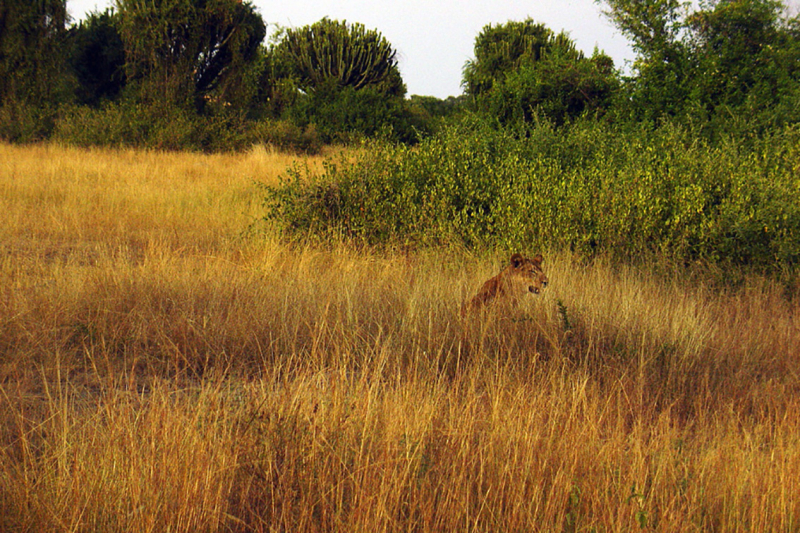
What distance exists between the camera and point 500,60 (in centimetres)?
3088

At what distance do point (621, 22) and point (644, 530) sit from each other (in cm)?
1280

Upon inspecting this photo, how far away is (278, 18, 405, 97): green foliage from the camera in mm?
29406

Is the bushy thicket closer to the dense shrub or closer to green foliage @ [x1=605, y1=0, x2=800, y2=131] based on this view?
green foliage @ [x1=605, y1=0, x2=800, y2=131]

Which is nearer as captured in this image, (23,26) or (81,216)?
(81,216)

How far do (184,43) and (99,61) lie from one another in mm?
4230

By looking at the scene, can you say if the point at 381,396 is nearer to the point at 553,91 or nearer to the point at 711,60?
the point at 711,60

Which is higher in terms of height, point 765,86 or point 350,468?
point 765,86

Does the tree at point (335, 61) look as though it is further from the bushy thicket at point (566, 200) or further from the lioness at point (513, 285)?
the lioness at point (513, 285)

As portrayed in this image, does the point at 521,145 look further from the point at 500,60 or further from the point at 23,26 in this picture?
the point at 500,60

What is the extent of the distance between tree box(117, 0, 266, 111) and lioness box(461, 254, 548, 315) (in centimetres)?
1772

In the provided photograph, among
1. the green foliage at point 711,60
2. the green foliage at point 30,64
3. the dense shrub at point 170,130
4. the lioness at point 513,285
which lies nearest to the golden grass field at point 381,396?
the lioness at point 513,285

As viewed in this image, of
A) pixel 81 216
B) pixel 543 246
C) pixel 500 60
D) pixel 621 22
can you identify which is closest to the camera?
pixel 543 246

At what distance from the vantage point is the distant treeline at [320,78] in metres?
11.8

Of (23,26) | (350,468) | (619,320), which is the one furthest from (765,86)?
(23,26)
